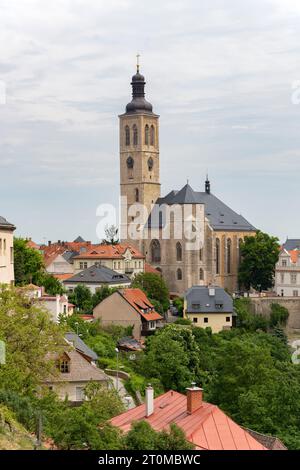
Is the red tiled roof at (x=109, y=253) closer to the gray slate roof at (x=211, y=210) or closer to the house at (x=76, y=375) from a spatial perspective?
the gray slate roof at (x=211, y=210)

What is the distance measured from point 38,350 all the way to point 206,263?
221 ft

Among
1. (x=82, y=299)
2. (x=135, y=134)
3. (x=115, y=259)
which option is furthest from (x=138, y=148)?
(x=82, y=299)

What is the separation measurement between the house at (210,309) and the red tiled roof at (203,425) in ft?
145

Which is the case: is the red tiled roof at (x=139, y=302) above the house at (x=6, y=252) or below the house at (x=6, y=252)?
below

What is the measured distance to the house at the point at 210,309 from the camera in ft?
238

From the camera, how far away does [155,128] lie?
10738 cm

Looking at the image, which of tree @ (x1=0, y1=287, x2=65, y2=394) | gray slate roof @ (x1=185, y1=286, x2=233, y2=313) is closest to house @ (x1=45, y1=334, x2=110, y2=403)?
tree @ (x1=0, y1=287, x2=65, y2=394)

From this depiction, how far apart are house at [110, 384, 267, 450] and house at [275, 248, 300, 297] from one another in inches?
2315

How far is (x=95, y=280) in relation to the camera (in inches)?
2982

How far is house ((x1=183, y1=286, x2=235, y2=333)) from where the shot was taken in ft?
238

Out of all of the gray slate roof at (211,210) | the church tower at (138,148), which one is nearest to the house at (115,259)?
the gray slate roof at (211,210)

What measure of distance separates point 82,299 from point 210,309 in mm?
10591

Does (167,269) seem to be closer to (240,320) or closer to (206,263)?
(206,263)
